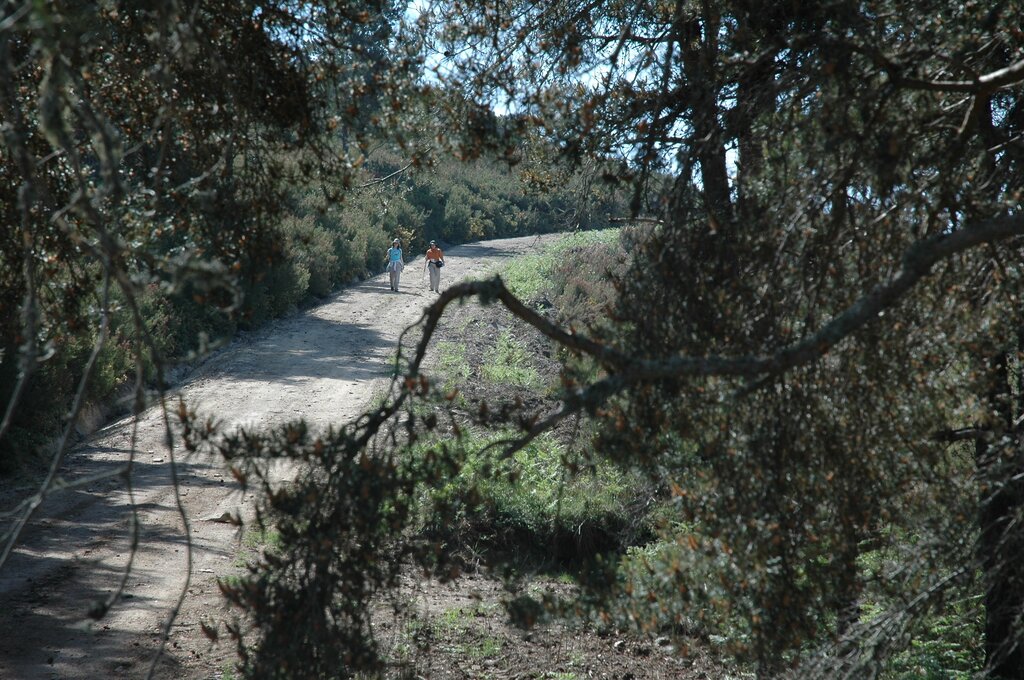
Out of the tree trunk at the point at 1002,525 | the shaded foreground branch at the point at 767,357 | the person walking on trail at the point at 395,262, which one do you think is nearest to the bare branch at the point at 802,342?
the shaded foreground branch at the point at 767,357

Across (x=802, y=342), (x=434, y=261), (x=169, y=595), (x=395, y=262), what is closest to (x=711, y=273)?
(x=802, y=342)

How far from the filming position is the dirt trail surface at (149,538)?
23.0 feet

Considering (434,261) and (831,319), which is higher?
(434,261)

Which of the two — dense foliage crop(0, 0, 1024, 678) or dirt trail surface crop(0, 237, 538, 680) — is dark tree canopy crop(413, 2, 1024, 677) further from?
dirt trail surface crop(0, 237, 538, 680)

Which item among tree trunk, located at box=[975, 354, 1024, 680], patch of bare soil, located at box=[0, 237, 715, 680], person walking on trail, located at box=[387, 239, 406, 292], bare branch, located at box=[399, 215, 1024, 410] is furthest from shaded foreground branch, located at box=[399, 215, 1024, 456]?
person walking on trail, located at box=[387, 239, 406, 292]

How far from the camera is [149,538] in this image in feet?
30.3

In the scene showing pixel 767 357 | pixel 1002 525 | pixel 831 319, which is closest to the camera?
pixel 767 357

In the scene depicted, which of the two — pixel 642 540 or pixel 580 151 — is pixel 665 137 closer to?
pixel 580 151

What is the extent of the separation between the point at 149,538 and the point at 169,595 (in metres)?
1.43

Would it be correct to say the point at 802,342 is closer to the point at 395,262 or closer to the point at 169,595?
the point at 169,595

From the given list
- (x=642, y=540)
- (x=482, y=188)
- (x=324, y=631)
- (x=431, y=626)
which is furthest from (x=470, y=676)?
(x=482, y=188)

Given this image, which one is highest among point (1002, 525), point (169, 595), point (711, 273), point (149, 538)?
point (711, 273)

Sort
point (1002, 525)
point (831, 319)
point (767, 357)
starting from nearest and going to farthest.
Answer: point (767, 357)
point (831, 319)
point (1002, 525)

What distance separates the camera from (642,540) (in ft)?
34.5
